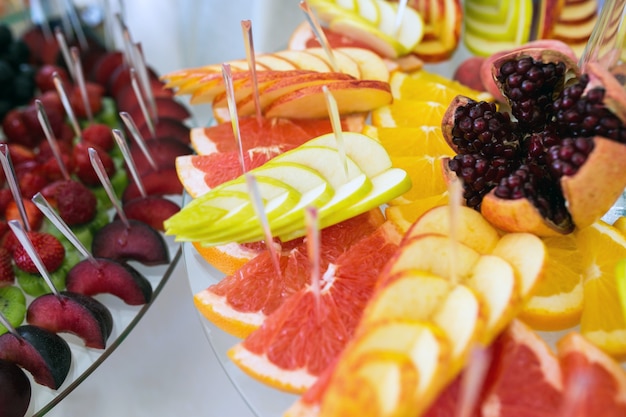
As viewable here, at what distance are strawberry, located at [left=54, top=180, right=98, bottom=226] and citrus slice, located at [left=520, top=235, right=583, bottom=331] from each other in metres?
0.89

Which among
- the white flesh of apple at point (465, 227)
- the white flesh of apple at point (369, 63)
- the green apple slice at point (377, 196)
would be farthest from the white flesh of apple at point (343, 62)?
the white flesh of apple at point (465, 227)

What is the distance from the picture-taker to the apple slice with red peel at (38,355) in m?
0.98

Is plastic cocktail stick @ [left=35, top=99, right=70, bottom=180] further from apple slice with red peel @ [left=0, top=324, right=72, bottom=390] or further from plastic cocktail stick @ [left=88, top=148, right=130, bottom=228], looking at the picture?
apple slice with red peel @ [left=0, top=324, right=72, bottom=390]

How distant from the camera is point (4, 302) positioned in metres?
1.12

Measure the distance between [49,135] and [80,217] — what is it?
18 centimetres

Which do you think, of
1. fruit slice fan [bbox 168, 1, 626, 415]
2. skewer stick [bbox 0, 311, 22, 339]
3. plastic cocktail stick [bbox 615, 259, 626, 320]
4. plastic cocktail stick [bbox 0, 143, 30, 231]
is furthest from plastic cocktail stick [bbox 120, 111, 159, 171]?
plastic cocktail stick [bbox 615, 259, 626, 320]

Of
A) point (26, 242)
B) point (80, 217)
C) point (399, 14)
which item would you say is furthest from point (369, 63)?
point (26, 242)

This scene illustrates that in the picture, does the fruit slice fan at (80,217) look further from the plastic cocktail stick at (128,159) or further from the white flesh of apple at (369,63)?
the white flesh of apple at (369,63)

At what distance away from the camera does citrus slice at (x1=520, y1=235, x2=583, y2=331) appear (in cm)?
→ 87

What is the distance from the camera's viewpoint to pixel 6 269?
3.76ft

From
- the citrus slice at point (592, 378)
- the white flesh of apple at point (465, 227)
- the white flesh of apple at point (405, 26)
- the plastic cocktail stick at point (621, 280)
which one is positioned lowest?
the citrus slice at point (592, 378)

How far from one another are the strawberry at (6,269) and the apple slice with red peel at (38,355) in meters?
0.18

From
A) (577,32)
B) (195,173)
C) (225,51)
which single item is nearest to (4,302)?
(195,173)

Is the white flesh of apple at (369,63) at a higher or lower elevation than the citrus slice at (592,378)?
higher
